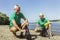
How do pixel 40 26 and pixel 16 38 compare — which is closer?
pixel 16 38

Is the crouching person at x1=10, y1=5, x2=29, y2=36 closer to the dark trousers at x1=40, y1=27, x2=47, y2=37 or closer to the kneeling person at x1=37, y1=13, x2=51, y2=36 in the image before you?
the kneeling person at x1=37, y1=13, x2=51, y2=36

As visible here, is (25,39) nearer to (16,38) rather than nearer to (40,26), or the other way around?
(16,38)

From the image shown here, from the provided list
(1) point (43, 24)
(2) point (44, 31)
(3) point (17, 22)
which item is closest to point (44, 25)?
(1) point (43, 24)

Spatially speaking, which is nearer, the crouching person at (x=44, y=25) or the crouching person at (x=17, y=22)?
the crouching person at (x=17, y=22)

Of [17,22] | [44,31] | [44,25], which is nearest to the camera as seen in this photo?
[17,22]

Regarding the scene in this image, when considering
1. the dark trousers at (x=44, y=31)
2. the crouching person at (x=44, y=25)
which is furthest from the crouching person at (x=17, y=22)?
the dark trousers at (x=44, y=31)

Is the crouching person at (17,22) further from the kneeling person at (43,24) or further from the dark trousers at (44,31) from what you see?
the dark trousers at (44,31)

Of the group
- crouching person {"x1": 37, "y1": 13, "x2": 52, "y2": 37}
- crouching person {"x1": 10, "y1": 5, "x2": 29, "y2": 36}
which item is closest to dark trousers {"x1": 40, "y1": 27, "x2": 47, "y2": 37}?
crouching person {"x1": 37, "y1": 13, "x2": 52, "y2": 37}

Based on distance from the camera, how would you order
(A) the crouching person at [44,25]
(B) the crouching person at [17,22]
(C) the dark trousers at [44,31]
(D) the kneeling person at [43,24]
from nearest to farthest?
(B) the crouching person at [17,22] → (A) the crouching person at [44,25] → (D) the kneeling person at [43,24] → (C) the dark trousers at [44,31]

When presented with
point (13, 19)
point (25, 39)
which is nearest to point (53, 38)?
point (25, 39)

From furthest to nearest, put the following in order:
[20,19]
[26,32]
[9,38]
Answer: [9,38], [20,19], [26,32]

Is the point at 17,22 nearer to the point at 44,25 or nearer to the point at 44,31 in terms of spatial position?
the point at 44,25

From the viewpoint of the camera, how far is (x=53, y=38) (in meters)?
15.7

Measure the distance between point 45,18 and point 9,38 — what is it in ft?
8.11
